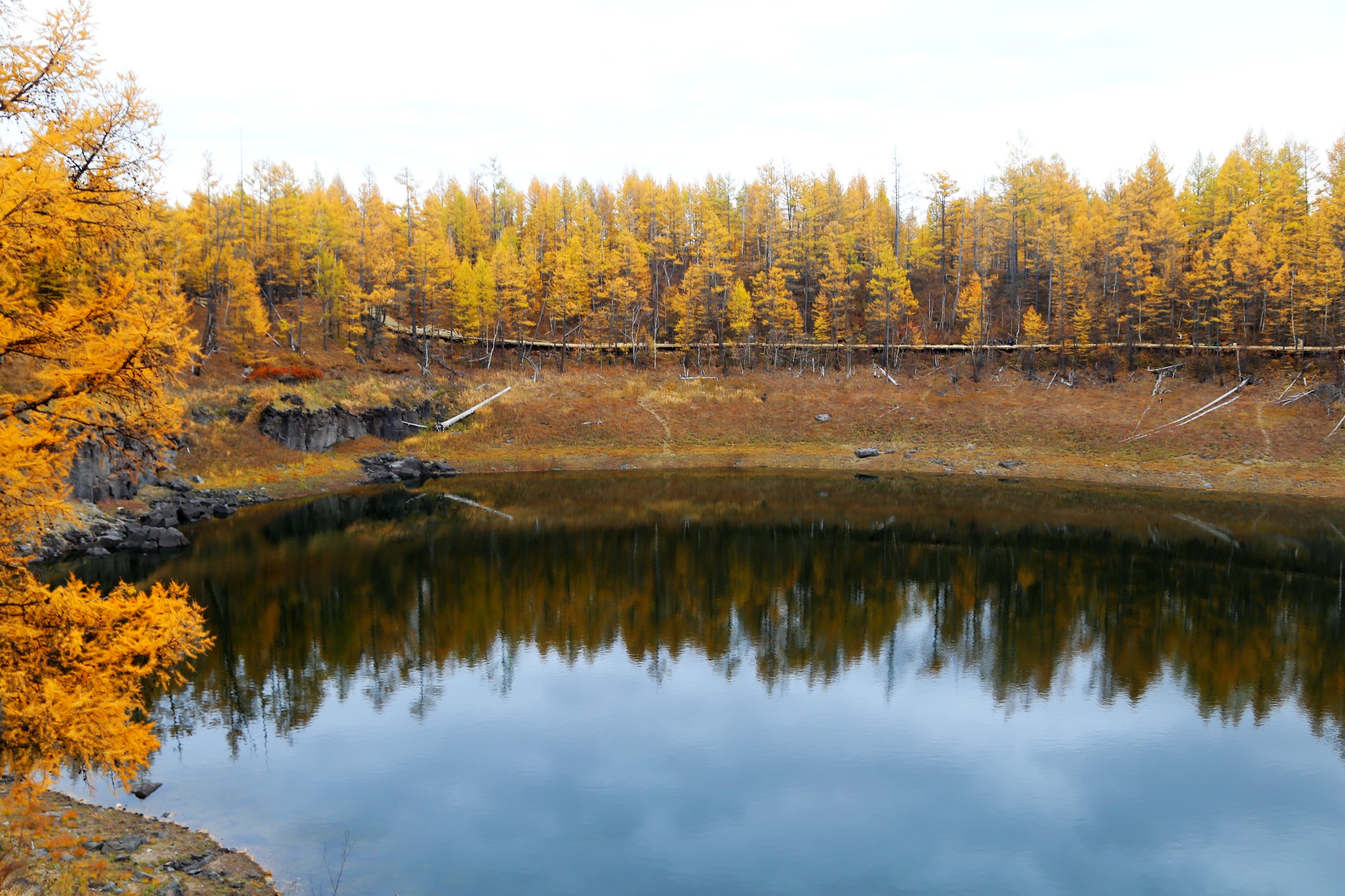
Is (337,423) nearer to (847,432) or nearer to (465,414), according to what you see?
(465,414)

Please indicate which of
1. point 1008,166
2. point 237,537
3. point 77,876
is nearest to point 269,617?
point 237,537

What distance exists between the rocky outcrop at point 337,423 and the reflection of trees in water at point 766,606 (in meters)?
14.2

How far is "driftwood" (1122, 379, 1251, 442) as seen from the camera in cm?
5653

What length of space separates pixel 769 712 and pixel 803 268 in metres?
74.3

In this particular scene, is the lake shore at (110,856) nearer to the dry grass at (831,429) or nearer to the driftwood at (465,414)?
the dry grass at (831,429)

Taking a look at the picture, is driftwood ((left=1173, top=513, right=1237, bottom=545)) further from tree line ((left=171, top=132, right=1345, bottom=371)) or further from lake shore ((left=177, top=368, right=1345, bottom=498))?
tree line ((left=171, top=132, right=1345, bottom=371))

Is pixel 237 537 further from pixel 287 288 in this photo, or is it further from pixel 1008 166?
pixel 1008 166

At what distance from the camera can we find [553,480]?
5416 cm

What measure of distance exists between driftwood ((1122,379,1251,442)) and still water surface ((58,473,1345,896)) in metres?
20.9

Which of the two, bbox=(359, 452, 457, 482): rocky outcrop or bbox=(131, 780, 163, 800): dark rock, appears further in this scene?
bbox=(359, 452, 457, 482): rocky outcrop

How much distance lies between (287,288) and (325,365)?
1760 cm

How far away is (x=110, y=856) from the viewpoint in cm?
1098

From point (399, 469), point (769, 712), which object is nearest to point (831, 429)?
point (399, 469)

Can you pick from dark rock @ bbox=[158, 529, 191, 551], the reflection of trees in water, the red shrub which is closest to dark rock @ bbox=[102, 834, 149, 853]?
the reflection of trees in water
